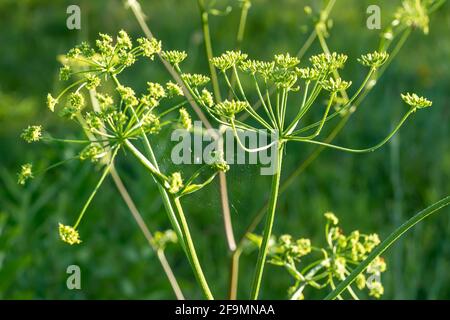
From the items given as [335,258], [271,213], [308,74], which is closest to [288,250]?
[335,258]

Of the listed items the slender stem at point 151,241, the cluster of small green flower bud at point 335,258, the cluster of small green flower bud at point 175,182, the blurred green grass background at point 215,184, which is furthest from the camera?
the blurred green grass background at point 215,184

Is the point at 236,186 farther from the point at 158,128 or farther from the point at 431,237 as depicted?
the point at 431,237

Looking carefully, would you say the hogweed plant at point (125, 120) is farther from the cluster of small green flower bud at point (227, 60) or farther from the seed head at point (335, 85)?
the seed head at point (335, 85)

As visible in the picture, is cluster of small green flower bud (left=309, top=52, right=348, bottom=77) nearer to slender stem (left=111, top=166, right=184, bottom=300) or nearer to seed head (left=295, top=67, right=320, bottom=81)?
seed head (left=295, top=67, right=320, bottom=81)

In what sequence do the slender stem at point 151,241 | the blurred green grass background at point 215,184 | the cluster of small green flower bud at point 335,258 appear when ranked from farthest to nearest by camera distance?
the blurred green grass background at point 215,184
the slender stem at point 151,241
the cluster of small green flower bud at point 335,258

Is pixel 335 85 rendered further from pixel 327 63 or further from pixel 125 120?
pixel 125 120

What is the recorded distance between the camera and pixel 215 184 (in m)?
1.72

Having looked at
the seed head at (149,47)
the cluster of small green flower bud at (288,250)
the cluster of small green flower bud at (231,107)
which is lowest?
the cluster of small green flower bud at (288,250)

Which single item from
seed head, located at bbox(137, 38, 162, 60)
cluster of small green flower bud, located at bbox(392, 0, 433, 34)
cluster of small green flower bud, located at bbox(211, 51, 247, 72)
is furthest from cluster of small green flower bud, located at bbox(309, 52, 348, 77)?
cluster of small green flower bud, located at bbox(392, 0, 433, 34)

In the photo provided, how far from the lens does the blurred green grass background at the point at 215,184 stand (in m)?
2.59

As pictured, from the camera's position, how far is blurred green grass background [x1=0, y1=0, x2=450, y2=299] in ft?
8.50

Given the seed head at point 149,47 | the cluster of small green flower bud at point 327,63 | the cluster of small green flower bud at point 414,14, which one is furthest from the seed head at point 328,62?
the cluster of small green flower bud at point 414,14

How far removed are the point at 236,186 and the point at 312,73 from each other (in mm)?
567
